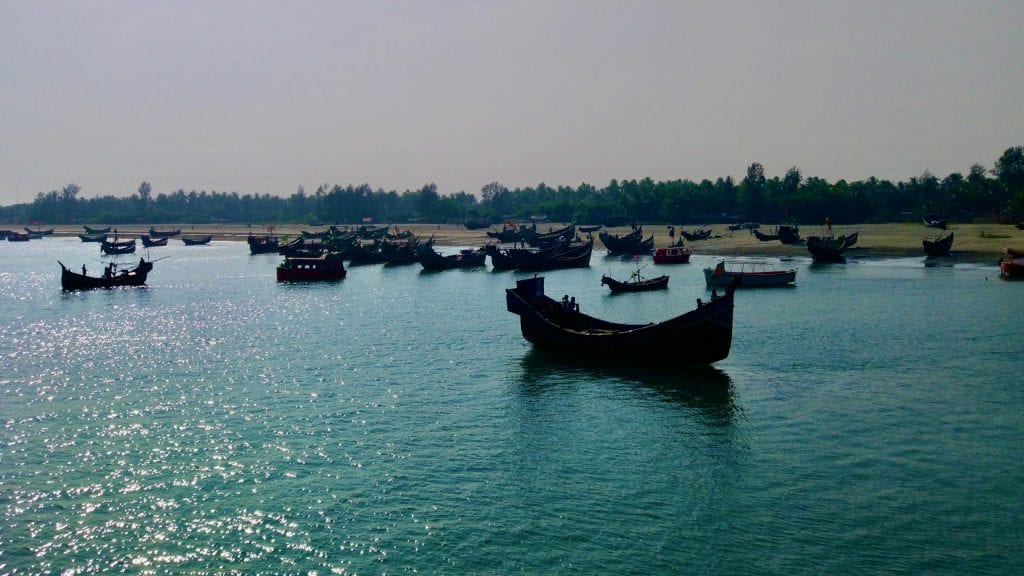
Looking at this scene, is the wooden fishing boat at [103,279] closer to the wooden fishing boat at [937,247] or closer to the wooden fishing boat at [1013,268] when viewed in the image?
the wooden fishing boat at [1013,268]

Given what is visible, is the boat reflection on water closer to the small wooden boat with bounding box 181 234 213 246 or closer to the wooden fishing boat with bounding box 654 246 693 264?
the wooden fishing boat with bounding box 654 246 693 264

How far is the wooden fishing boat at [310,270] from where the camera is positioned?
241ft

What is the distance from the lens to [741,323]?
4197 cm

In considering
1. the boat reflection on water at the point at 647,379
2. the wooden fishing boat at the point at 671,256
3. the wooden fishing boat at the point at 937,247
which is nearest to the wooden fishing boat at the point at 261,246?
the wooden fishing boat at the point at 671,256

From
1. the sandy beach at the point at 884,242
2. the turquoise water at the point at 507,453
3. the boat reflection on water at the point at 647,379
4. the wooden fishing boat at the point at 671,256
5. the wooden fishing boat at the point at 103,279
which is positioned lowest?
the turquoise water at the point at 507,453

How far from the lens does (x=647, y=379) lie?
29.5m

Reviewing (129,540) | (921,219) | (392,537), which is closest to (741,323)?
(392,537)

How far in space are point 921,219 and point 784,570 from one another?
11897 cm

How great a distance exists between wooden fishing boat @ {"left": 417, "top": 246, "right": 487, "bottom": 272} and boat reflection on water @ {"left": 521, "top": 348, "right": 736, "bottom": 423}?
4911 centimetres

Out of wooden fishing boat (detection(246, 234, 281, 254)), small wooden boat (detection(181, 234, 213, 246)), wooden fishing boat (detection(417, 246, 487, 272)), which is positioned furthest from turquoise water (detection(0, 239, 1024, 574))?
small wooden boat (detection(181, 234, 213, 246))

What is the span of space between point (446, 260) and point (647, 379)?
182 feet

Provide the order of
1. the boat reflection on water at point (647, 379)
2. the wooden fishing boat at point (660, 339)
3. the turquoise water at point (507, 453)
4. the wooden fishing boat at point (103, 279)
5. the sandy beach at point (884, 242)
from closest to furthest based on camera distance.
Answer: the turquoise water at point (507, 453) < the boat reflection on water at point (647, 379) < the wooden fishing boat at point (660, 339) < the wooden fishing boat at point (103, 279) < the sandy beach at point (884, 242)

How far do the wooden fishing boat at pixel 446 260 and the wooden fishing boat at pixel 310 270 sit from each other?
9367 mm

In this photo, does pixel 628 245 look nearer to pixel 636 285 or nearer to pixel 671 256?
pixel 671 256
